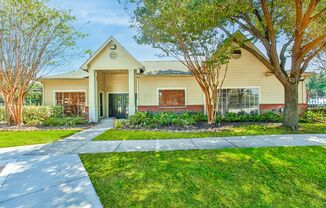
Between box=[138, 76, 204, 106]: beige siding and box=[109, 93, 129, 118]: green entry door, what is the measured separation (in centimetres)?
255

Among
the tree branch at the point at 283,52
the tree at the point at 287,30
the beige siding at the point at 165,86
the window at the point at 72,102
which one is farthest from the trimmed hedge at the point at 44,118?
the tree branch at the point at 283,52

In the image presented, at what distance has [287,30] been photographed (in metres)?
12.6

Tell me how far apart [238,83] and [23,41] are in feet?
51.7

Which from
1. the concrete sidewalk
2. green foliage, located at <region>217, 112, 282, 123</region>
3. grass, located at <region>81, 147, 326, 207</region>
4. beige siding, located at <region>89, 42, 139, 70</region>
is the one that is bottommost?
grass, located at <region>81, 147, 326, 207</region>

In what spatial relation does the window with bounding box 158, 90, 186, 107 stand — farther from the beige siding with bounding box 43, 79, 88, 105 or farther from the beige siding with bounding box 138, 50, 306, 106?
the beige siding with bounding box 43, 79, 88, 105

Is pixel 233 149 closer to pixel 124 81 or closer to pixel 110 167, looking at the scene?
pixel 110 167

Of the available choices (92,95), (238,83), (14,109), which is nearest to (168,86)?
(238,83)

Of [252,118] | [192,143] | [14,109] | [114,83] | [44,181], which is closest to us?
[44,181]

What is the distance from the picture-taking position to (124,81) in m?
18.5

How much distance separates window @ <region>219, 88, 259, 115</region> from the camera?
54.5ft

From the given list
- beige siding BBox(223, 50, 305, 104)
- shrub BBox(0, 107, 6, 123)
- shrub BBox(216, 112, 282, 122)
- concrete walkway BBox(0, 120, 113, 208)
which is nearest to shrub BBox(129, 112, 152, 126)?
shrub BBox(216, 112, 282, 122)

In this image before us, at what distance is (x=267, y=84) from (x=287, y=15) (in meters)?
5.66

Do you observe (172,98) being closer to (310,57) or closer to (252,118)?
(252,118)

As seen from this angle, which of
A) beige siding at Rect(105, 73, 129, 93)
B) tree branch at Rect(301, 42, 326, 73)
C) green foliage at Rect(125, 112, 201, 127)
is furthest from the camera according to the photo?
beige siding at Rect(105, 73, 129, 93)
